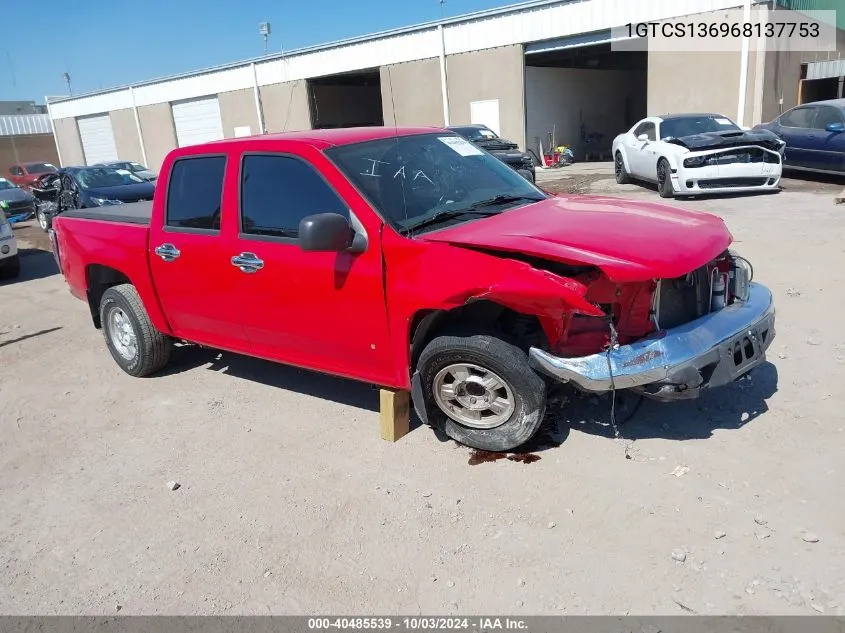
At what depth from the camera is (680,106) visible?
1950cm

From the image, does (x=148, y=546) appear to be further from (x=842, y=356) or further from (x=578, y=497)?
(x=842, y=356)

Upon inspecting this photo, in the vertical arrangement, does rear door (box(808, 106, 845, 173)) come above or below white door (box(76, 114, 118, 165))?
below

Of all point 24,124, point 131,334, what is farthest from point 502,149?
point 24,124

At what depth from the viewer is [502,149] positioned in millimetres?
15766

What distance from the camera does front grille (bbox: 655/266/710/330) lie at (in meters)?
3.60

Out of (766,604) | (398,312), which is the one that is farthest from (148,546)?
(766,604)

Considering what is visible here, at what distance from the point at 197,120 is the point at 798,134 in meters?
27.0

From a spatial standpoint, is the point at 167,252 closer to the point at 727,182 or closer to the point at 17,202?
the point at 727,182

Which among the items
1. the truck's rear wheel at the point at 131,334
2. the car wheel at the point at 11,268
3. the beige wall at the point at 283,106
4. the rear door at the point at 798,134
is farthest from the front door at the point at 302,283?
the beige wall at the point at 283,106

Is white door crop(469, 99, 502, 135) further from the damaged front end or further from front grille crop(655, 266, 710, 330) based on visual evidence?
the damaged front end

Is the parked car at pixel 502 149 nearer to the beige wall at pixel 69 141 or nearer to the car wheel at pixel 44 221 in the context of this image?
the car wheel at pixel 44 221

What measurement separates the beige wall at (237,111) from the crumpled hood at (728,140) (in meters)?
21.8

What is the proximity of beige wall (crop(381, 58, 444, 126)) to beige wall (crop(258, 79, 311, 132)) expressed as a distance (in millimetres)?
4732

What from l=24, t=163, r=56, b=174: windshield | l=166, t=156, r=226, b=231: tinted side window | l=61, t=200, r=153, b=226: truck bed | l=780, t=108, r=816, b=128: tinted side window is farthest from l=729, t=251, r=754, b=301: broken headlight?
l=24, t=163, r=56, b=174: windshield
